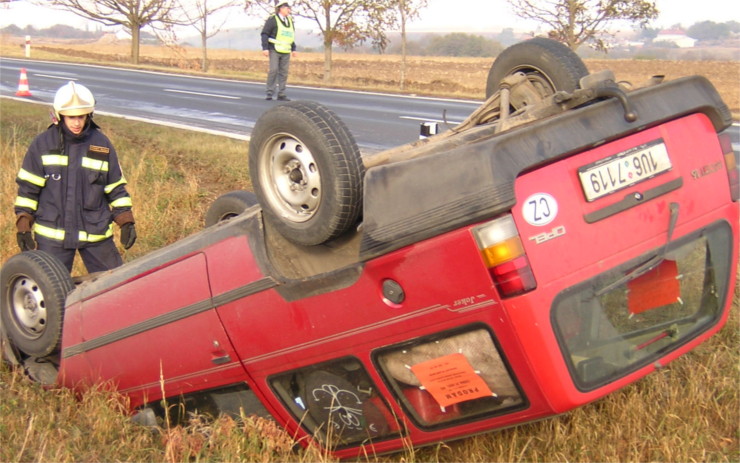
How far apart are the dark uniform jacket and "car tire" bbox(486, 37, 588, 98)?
287 centimetres

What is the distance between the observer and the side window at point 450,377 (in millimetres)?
2758

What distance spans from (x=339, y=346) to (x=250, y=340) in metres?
0.47

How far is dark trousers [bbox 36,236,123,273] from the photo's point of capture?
554 centimetres

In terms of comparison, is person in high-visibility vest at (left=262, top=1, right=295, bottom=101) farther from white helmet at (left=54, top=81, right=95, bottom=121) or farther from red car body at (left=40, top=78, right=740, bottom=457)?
red car body at (left=40, top=78, right=740, bottom=457)

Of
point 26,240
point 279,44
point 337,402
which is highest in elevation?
point 279,44

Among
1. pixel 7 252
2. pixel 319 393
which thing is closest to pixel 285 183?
pixel 319 393

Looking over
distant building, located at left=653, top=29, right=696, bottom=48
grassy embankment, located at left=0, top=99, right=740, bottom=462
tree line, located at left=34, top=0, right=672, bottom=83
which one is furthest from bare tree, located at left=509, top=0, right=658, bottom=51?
distant building, located at left=653, top=29, right=696, bottom=48

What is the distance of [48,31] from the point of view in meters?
113

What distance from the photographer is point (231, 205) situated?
452cm

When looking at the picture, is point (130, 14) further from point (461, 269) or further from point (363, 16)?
point (461, 269)

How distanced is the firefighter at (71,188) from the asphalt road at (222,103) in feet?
15.4

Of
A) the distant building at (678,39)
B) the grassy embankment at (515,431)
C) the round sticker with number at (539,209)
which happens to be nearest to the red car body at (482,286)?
the round sticker with number at (539,209)

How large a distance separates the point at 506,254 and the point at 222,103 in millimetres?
13938

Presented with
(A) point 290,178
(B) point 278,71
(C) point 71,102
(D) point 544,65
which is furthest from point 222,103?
(A) point 290,178
